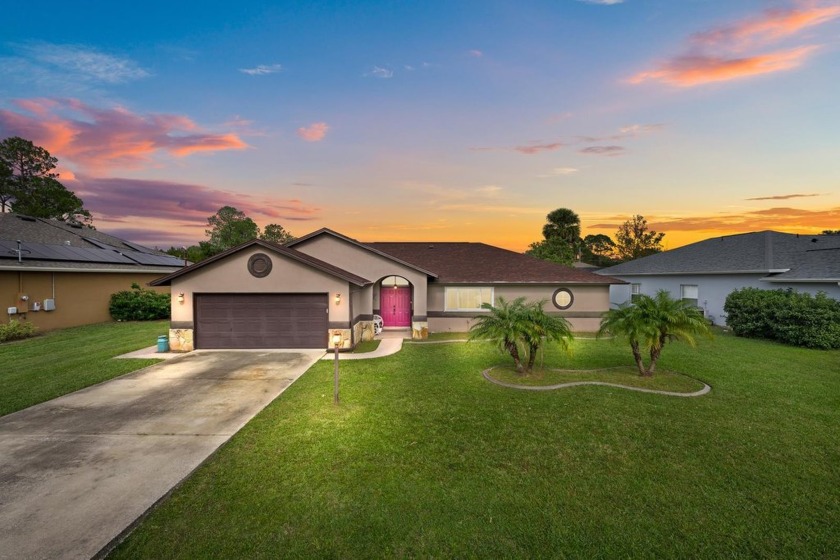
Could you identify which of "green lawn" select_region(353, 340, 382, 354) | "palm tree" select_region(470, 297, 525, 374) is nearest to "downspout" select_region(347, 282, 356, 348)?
"green lawn" select_region(353, 340, 382, 354)

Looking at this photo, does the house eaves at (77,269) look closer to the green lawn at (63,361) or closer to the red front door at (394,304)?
the green lawn at (63,361)

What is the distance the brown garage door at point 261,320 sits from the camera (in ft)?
45.3

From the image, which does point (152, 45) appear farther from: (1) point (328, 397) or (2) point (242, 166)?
(1) point (328, 397)

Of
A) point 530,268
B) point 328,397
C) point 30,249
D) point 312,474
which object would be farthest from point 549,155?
point 30,249

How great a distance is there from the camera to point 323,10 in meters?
15.2

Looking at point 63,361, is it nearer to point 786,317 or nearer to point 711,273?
point 786,317

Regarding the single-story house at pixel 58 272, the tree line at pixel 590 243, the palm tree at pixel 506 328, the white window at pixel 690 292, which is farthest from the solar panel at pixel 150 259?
the white window at pixel 690 292

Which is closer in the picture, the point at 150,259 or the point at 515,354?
the point at 515,354

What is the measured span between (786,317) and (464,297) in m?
14.0

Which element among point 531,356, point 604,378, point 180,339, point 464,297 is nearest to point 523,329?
point 531,356

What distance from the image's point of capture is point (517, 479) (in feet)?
16.4

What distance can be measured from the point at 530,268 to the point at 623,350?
712 centimetres

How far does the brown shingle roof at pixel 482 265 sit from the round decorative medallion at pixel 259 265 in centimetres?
849

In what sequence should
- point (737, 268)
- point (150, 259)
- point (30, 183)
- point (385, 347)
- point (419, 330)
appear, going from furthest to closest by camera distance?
point (30, 183), point (150, 259), point (737, 268), point (419, 330), point (385, 347)
